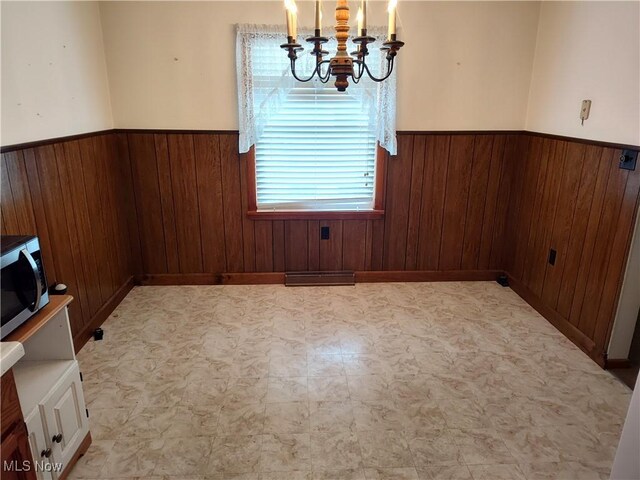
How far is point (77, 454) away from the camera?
186 centimetres

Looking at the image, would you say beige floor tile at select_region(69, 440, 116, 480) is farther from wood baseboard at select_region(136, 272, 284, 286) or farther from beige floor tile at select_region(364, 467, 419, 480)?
wood baseboard at select_region(136, 272, 284, 286)

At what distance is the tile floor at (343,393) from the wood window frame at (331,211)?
30.2 inches

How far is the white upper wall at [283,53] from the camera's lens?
128 inches

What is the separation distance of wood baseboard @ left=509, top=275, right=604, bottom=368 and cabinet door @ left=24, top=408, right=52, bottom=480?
303cm

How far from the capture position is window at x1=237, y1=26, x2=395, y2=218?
10.9 feet

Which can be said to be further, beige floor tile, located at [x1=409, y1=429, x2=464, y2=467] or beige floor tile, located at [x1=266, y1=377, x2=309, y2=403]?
beige floor tile, located at [x1=266, y1=377, x2=309, y2=403]

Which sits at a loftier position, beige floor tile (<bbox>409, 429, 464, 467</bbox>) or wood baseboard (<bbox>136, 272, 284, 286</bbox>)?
wood baseboard (<bbox>136, 272, 284, 286</bbox>)

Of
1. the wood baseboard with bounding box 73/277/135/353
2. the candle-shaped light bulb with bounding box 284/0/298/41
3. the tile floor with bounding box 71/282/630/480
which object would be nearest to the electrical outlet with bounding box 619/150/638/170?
the tile floor with bounding box 71/282/630/480

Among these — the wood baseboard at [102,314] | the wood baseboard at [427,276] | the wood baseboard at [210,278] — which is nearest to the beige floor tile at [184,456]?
the wood baseboard at [102,314]

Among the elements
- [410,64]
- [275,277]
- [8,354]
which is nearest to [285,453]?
[8,354]

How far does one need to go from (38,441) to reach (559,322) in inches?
127

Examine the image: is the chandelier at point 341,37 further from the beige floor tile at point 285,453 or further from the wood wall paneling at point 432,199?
the wood wall paneling at point 432,199

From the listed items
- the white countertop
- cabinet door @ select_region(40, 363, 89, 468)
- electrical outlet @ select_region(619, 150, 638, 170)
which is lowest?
cabinet door @ select_region(40, 363, 89, 468)

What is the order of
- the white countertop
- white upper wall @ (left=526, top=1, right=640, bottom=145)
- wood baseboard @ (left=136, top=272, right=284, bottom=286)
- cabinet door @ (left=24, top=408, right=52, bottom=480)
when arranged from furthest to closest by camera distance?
wood baseboard @ (left=136, top=272, right=284, bottom=286)
white upper wall @ (left=526, top=1, right=640, bottom=145)
cabinet door @ (left=24, top=408, right=52, bottom=480)
the white countertop
